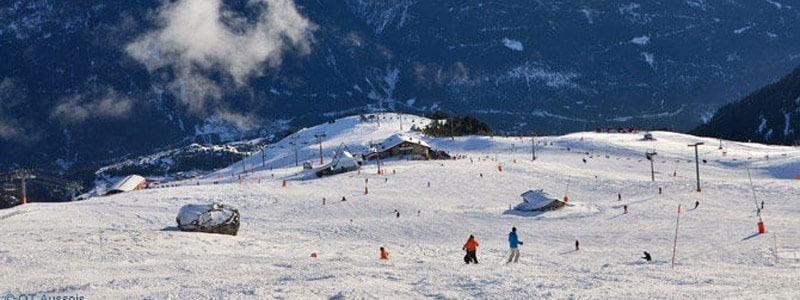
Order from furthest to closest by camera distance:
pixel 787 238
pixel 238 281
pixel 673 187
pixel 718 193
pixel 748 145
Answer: pixel 748 145 → pixel 673 187 → pixel 718 193 → pixel 787 238 → pixel 238 281

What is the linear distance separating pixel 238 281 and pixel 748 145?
109m

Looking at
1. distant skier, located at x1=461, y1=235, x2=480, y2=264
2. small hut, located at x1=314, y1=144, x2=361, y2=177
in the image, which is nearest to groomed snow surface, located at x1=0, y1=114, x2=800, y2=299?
distant skier, located at x1=461, y1=235, x2=480, y2=264

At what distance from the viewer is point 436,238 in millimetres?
50406

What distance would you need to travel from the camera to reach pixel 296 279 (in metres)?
28.5

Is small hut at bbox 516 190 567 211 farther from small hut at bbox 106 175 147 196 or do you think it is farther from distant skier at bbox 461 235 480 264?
small hut at bbox 106 175 147 196

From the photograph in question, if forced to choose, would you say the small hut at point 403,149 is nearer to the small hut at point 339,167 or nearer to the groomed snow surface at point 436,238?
the groomed snow surface at point 436,238

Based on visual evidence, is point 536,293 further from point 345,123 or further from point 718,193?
point 345,123

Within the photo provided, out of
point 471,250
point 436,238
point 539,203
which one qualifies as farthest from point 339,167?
point 471,250

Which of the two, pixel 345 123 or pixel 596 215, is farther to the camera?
pixel 345 123

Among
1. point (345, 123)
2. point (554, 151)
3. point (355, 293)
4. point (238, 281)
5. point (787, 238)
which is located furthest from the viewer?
point (345, 123)

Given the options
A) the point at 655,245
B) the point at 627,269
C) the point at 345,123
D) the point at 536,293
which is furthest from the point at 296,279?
the point at 345,123

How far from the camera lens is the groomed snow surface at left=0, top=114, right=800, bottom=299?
2725 cm

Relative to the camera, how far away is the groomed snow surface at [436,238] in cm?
2725

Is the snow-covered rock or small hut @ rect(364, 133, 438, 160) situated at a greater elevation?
small hut @ rect(364, 133, 438, 160)
